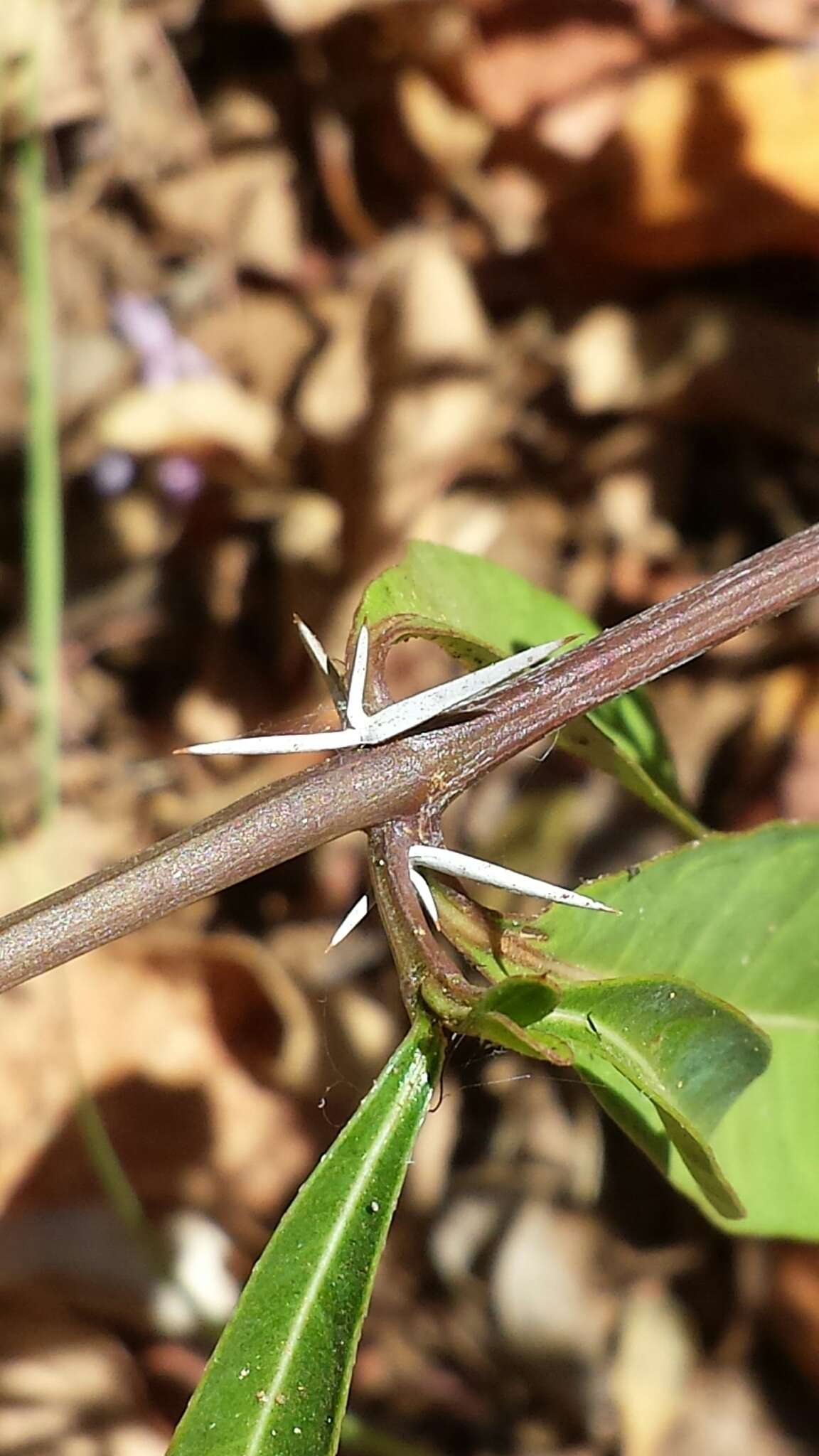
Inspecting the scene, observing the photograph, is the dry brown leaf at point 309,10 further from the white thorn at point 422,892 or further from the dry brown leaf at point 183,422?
the white thorn at point 422,892

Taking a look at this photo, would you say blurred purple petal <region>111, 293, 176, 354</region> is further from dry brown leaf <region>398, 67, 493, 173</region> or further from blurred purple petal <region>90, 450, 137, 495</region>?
dry brown leaf <region>398, 67, 493, 173</region>

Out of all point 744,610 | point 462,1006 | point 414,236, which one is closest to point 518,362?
point 414,236

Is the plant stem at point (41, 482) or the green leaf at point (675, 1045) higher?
the plant stem at point (41, 482)

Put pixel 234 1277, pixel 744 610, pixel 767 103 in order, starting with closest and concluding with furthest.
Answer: pixel 744 610, pixel 234 1277, pixel 767 103

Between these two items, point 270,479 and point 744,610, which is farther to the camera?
point 270,479

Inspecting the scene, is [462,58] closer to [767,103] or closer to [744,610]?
[767,103]

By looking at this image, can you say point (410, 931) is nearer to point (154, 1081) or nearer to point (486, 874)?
point (486, 874)

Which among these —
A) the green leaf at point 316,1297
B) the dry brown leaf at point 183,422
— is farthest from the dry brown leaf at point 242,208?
the green leaf at point 316,1297
